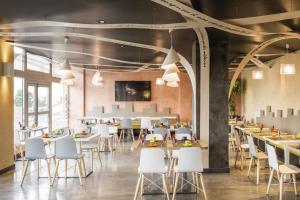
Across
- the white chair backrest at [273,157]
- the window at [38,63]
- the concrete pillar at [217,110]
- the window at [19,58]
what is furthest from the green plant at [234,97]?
the white chair backrest at [273,157]

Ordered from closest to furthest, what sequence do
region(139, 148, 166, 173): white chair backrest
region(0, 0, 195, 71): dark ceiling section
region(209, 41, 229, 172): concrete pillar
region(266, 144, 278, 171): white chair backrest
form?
region(0, 0, 195, 71): dark ceiling section, region(139, 148, 166, 173): white chair backrest, region(266, 144, 278, 171): white chair backrest, region(209, 41, 229, 172): concrete pillar

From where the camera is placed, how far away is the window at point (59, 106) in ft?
43.5

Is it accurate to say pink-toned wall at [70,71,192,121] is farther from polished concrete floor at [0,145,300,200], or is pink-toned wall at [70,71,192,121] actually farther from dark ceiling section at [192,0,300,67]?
polished concrete floor at [0,145,300,200]

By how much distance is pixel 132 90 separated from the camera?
14.7 m

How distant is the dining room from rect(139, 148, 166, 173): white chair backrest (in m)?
0.01

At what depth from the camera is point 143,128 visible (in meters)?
12.4

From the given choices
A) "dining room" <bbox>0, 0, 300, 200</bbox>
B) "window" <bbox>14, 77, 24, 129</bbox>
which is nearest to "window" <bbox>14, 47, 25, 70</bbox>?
"dining room" <bbox>0, 0, 300, 200</bbox>

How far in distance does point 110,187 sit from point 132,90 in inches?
348

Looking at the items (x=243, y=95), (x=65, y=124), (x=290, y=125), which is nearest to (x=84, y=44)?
(x=290, y=125)

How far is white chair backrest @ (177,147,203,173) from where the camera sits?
16.7 ft

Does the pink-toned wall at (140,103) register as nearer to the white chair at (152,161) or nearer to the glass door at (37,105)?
the glass door at (37,105)

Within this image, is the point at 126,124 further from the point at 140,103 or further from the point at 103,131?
the point at 103,131

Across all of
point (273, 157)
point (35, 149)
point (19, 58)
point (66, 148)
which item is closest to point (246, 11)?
point (273, 157)

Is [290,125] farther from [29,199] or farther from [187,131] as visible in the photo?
[29,199]
